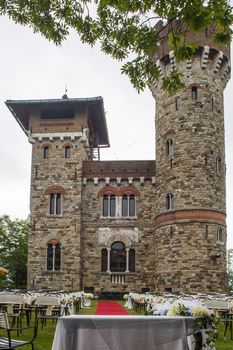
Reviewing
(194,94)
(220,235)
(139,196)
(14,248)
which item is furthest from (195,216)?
(14,248)

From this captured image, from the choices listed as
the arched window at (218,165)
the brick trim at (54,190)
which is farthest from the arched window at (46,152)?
the arched window at (218,165)

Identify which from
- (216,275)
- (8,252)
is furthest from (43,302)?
(8,252)

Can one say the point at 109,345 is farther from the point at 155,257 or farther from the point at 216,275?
the point at 155,257

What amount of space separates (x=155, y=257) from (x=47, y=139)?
10.2 metres

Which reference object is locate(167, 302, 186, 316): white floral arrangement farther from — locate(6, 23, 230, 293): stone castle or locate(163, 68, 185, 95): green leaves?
locate(6, 23, 230, 293): stone castle

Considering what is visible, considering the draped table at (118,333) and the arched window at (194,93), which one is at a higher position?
the arched window at (194,93)

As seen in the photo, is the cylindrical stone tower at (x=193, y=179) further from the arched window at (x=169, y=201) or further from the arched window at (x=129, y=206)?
the arched window at (x=129, y=206)

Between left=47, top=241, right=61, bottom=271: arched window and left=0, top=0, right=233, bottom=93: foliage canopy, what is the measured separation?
2523cm

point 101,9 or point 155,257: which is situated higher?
point 101,9

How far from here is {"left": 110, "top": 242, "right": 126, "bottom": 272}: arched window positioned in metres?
31.6

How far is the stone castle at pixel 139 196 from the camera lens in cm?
2698

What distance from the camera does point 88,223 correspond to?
3206 cm

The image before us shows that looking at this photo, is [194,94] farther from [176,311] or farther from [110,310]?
[176,311]

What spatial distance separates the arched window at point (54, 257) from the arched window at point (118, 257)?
3.26 m
